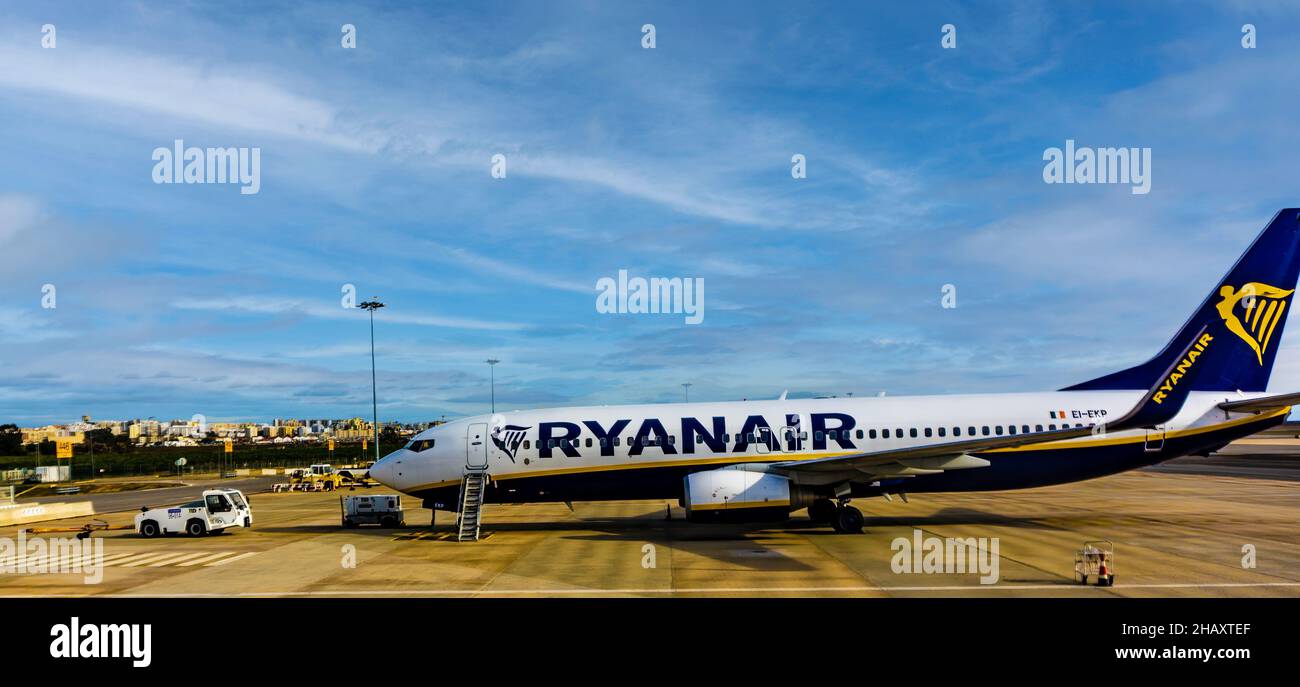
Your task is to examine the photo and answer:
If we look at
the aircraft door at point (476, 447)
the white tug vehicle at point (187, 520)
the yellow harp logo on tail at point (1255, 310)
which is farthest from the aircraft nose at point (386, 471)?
the yellow harp logo on tail at point (1255, 310)

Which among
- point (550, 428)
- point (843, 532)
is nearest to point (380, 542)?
point (550, 428)

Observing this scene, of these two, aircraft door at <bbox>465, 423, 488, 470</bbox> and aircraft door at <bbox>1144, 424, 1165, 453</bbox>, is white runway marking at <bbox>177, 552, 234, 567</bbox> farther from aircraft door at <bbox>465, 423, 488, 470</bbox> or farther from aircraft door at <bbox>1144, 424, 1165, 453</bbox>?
aircraft door at <bbox>1144, 424, 1165, 453</bbox>

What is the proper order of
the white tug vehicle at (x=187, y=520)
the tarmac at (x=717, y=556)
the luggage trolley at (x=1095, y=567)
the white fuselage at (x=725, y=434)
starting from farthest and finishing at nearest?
the white tug vehicle at (x=187, y=520) < the white fuselage at (x=725, y=434) < the tarmac at (x=717, y=556) < the luggage trolley at (x=1095, y=567)

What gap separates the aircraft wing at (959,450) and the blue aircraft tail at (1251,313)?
99.0 inches

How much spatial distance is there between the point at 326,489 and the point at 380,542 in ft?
140

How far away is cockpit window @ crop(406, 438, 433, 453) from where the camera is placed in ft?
97.6

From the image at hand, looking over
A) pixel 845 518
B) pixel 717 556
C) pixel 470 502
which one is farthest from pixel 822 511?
pixel 470 502

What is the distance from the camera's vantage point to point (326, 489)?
65312 mm

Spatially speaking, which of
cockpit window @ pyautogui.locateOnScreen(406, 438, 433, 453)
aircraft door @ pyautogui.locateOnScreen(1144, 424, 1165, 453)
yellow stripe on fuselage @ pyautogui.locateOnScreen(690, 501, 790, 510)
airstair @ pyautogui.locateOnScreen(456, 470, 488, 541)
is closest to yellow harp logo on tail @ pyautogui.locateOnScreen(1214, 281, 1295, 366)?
aircraft door @ pyautogui.locateOnScreen(1144, 424, 1165, 453)

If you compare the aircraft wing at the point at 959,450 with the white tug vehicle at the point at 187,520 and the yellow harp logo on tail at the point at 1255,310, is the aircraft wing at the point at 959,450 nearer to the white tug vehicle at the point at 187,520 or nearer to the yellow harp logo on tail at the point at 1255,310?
the yellow harp logo on tail at the point at 1255,310

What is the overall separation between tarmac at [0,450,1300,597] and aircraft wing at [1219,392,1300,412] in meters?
4.08

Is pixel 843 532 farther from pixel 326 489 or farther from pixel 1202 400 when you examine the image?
pixel 326 489

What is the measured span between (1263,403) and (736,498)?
731 inches

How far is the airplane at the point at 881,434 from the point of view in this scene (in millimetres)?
28141
